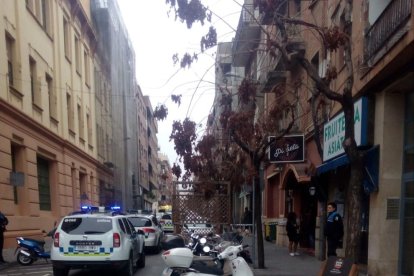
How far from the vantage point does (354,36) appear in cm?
1153

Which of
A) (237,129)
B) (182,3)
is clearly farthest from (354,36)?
(182,3)

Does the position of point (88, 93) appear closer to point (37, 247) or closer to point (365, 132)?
point (37, 247)

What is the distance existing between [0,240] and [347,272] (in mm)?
10474

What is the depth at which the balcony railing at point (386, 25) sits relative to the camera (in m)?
8.57

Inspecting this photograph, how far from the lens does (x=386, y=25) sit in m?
9.35

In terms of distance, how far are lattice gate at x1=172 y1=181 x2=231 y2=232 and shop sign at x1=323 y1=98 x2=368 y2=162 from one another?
3.38 meters

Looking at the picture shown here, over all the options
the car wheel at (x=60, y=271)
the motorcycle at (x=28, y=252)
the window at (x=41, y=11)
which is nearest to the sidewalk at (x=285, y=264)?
the motorcycle at (x=28, y=252)

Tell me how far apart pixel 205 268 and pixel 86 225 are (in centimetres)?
442

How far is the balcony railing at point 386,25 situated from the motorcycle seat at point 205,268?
5384 mm

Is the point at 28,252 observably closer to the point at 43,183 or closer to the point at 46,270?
the point at 46,270

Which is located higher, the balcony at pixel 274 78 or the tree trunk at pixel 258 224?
the balcony at pixel 274 78

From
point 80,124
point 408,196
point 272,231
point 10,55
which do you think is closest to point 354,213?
point 408,196

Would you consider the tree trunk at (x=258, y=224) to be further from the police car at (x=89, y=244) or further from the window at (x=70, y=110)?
the window at (x=70, y=110)

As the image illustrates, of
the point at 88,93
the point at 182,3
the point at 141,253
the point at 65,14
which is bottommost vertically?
the point at 141,253
